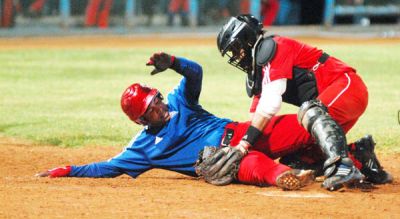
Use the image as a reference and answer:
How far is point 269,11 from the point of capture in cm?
2764

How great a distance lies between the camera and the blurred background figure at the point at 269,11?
27.5 meters

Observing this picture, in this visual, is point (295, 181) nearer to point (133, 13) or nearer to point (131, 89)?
point (131, 89)

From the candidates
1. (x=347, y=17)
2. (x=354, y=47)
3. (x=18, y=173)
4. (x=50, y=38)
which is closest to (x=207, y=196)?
(x=18, y=173)

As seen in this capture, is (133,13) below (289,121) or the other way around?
below

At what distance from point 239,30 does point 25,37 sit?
64.9 feet

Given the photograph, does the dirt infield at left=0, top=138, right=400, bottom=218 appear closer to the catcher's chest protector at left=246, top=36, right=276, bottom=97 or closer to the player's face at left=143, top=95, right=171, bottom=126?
the player's face at left=143, top=95, right=171, bottom=126

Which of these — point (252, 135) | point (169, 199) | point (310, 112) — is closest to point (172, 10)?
point (252, 135)

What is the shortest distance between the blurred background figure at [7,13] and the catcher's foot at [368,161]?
1976cm

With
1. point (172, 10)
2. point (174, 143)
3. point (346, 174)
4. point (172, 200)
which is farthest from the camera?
point (172, 10)

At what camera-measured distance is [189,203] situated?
5875 millimetres

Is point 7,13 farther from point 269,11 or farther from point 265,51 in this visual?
point 265,51

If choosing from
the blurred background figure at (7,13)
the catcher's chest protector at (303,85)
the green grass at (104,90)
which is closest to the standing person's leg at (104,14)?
the blurred background figure at (7,13)

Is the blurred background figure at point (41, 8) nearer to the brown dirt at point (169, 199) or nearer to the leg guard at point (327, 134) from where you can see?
Result: the brown dirt at point (169, 199)

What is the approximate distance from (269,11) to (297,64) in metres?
21.2
